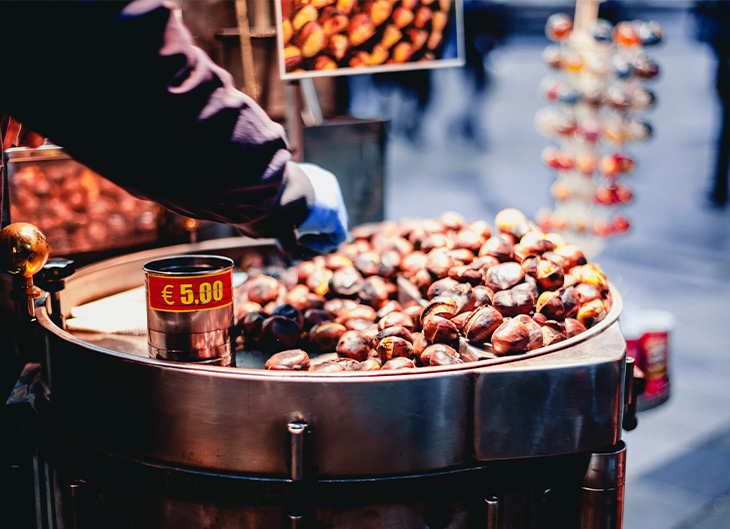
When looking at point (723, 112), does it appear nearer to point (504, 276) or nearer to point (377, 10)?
point (377, 10)

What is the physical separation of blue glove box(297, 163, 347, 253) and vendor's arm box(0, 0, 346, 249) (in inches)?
13.8

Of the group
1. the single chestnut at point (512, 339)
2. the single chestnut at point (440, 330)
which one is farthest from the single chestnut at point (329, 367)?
the single chestnut at point (512, 339)

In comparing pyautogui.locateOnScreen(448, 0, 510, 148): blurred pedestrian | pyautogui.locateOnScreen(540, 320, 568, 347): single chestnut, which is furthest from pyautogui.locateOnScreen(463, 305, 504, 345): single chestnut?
pyautogui.locateOnScreen(448, 0, 510, 148): blurred pedestrian

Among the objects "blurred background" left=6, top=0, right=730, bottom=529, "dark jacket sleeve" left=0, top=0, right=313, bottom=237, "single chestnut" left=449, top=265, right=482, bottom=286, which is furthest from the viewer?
"blurred background" left=6, top=0, right=730, bottom=529

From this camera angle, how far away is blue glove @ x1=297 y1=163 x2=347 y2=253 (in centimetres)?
167

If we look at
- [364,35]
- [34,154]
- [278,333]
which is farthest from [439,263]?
[34,154]

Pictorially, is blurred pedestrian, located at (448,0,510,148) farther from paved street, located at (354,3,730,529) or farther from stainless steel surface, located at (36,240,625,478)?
stainless steel surface, located at (36,240,625,478)

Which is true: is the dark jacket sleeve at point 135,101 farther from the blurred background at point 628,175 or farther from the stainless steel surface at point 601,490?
the blurred background at point 628,175

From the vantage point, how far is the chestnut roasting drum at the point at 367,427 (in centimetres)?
125

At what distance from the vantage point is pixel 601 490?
53.8 inches

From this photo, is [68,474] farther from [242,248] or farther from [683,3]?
[683,3]

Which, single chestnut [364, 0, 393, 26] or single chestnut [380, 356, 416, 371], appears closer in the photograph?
single chestnut [380, 356, 416, 371]

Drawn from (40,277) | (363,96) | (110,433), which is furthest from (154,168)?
(363,96)

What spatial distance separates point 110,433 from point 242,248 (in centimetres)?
104
